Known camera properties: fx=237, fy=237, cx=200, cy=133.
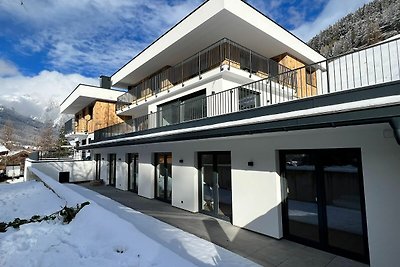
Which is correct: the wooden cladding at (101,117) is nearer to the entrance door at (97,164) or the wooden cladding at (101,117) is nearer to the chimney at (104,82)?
the chimney at (104,82)

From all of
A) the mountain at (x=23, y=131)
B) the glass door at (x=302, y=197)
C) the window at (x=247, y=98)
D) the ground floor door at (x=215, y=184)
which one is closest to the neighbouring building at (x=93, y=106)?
the window at (x=247, y=98)

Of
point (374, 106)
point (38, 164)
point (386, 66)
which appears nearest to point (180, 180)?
point (374, 106)

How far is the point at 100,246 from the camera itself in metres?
5.15

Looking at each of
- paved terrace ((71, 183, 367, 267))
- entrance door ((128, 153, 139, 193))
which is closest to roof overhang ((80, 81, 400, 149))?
paved terrace ((71, 183, 367, 267))

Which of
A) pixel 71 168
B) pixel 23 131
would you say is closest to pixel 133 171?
pixel 71 168

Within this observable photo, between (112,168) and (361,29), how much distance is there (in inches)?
1138

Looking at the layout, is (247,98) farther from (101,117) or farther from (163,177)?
(101,117)

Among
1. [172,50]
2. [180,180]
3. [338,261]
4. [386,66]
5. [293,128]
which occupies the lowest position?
[338,261]

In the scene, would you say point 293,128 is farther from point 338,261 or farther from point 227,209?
point 227,209

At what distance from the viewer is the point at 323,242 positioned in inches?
241

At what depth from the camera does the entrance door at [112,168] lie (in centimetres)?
1877

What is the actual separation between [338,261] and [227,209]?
423 centimetres

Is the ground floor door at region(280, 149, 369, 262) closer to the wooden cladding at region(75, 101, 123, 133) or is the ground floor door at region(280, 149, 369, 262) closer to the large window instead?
the large window

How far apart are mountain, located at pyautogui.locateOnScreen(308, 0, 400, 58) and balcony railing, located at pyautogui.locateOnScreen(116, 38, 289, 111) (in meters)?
9.11
